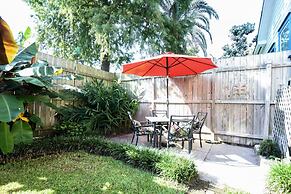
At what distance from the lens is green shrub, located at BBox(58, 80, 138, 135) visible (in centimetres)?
636

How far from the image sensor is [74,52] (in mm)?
11766

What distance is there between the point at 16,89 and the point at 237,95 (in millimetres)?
5391

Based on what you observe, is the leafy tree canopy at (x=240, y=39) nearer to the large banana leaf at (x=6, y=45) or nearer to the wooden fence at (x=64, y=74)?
the wooden fence at (x=64, y=74)

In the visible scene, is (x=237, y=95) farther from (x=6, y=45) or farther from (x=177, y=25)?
(x=177, y=25)

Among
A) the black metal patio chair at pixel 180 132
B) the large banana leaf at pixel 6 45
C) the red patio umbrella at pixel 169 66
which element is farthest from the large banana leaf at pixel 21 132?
the red patio umbrella at pixel 169 66

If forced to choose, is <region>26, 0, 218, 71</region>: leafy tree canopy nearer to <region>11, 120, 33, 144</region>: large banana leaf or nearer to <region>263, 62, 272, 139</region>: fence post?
<region>263, 62, 272, 139</region>: fence post

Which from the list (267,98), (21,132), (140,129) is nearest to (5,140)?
(21,132)

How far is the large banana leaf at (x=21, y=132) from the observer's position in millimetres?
3736

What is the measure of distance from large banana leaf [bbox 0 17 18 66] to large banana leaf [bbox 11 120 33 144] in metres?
1.11

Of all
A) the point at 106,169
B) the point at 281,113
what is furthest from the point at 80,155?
the point at 281,113

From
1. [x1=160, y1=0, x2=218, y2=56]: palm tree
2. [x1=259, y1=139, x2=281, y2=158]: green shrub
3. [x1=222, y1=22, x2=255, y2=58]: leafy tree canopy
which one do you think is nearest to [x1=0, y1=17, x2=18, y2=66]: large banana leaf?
[x1=259, y1=139, x2=281, y2=158]: green shrub

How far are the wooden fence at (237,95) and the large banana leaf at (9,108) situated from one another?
495 cm

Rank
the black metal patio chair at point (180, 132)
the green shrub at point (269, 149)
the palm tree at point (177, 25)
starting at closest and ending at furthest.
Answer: the green shrub at point (269, 149) < the black metal patio chair at point (180, 132) < the palm tree at point (177, 25)

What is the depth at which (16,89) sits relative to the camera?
416cm
